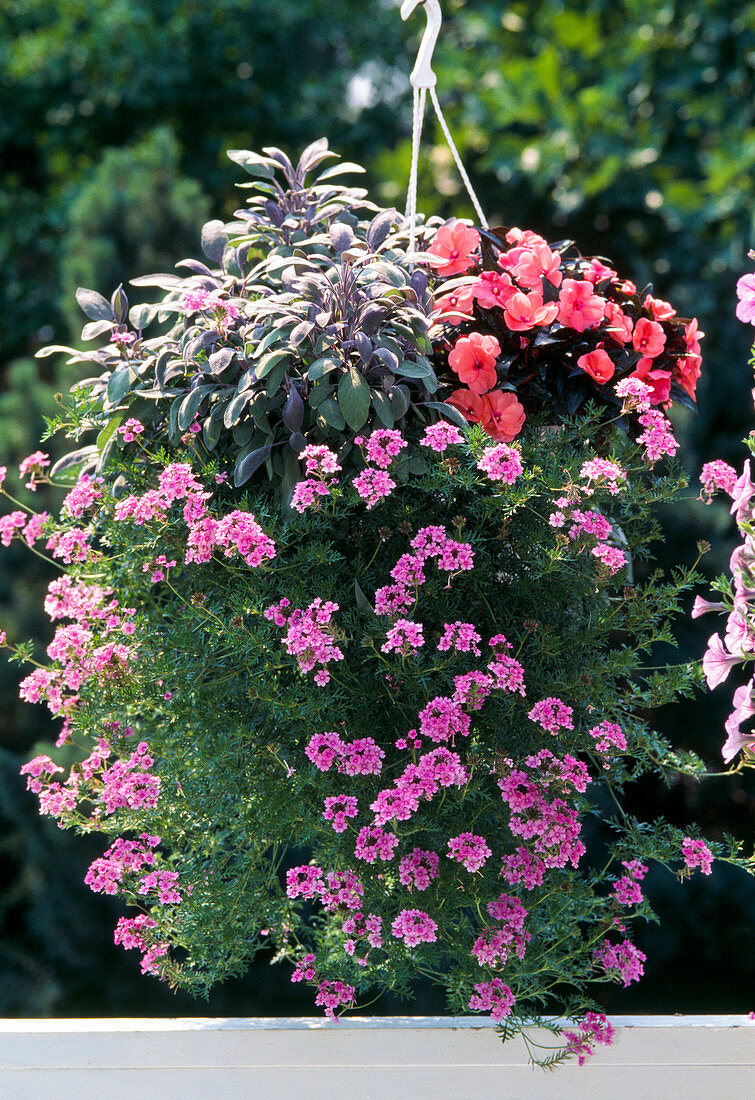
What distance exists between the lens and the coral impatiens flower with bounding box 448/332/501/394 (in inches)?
47.1

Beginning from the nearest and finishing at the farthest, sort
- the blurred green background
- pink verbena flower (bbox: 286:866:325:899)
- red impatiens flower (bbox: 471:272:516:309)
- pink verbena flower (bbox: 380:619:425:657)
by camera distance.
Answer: pink verbena flower (bbox: 380:619:425:657) < pink verbena flower (bbox: 286:866:325:899) < red impatiens flower (bbox: 471:272:516:309) < the blurred green background

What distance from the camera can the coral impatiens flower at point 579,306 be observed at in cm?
123

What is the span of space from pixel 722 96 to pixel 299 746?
7.75 ft

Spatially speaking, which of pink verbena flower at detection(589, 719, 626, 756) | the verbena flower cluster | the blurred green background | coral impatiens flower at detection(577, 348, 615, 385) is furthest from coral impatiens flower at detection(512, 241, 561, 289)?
the blurred green background

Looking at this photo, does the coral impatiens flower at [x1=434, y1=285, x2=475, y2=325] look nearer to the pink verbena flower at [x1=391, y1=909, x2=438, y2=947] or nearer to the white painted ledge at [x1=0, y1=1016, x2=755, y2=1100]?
the pink verbena flower at [x1=391, y1=909, x2=438, y2=947]

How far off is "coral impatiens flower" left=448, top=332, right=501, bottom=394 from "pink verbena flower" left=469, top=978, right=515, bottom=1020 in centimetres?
72

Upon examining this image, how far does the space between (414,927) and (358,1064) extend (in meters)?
0.28

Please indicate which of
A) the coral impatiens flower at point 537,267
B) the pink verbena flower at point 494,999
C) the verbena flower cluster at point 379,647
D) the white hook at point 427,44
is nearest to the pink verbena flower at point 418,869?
the verbena flower cluster at point 379,647

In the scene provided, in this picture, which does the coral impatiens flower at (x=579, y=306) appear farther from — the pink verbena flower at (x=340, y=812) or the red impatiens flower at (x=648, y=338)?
the pink verbena flower at (x=340, y=812)

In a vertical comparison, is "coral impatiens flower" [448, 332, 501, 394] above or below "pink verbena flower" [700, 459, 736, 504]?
above

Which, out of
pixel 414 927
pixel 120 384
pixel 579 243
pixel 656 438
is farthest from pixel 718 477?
pixel 579 243

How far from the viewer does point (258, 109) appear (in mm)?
4707

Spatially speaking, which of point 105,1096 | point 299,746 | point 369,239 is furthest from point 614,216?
point 105,1096

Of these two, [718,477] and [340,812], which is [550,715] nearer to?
[340,812]
